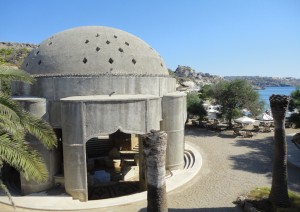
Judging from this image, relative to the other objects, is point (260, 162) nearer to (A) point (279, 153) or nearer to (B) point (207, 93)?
(A) point (279, 153)

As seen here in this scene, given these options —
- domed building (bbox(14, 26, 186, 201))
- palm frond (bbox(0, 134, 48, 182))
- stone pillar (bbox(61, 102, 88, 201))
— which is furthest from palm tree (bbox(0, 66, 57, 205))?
domed building (bbox(14, 26, 186, 201))

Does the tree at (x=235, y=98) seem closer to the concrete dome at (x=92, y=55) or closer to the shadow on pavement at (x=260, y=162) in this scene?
the shadow on pavement at (x=260, y=162)

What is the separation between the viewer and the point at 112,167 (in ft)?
68.3

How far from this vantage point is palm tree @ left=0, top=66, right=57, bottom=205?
297 inches

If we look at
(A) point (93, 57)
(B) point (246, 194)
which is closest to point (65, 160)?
(A) point (93, 57)

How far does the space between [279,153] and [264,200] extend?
2.29 m

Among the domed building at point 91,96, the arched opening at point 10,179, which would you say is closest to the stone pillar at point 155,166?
the domed building at point 91,96

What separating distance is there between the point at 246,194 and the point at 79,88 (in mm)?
10041

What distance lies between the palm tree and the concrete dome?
267 inches

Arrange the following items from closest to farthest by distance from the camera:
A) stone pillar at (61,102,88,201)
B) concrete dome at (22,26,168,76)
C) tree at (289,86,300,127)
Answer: stone pillar at (61,102,88,201) < concrete dome at (22,26,168,76) < tree at (289,86,300,127)

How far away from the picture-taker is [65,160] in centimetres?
1430

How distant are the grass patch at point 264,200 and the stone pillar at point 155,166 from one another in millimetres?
4956

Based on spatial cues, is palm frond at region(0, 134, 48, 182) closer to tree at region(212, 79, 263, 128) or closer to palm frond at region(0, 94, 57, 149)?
palm frond at region(0, 94, 57, 149)

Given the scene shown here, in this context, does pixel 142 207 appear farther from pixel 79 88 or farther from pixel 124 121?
pixel 79 88
